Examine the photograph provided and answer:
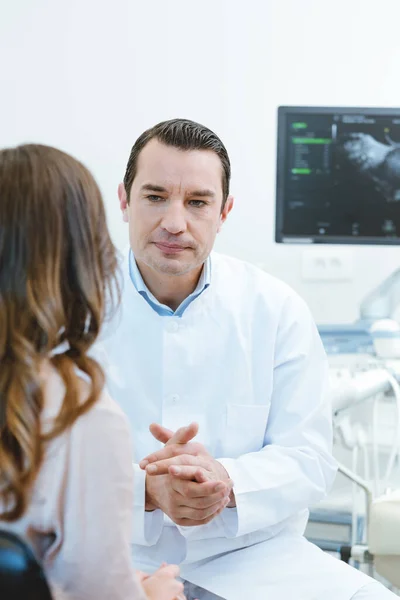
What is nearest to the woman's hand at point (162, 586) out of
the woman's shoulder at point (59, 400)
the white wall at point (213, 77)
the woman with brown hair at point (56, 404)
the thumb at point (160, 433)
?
the woman with brown hair at point (56, 404)

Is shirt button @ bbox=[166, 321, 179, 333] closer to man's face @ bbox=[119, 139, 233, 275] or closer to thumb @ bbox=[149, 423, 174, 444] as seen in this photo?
man's face @ bbox=[119, 139, 233, 275]

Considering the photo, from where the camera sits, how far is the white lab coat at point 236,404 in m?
1.31

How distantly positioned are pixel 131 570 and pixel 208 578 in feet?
1.68

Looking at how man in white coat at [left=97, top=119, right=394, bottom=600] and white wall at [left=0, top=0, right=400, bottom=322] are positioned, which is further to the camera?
white wall at [left=0, top=0, right=400, bottom=322]

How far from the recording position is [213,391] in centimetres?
142

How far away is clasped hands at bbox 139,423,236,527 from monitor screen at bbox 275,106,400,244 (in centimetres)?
96

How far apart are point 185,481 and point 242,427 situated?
241mm

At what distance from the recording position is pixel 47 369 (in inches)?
31.2

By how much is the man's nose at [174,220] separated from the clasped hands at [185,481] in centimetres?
37

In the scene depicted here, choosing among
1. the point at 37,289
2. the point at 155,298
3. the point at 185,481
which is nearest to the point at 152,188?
the point at 155,298

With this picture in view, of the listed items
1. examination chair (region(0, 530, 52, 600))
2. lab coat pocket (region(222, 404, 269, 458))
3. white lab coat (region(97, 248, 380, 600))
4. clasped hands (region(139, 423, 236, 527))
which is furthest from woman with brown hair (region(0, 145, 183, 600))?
lab coat pocket (region(222, 404, 269, 458))

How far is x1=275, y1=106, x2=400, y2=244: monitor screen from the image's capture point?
2.06m

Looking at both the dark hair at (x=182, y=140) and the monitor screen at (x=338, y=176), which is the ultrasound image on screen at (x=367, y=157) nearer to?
the monitor screen at (x=338, y=176)

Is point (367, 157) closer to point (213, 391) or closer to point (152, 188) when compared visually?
point (152, 188)
